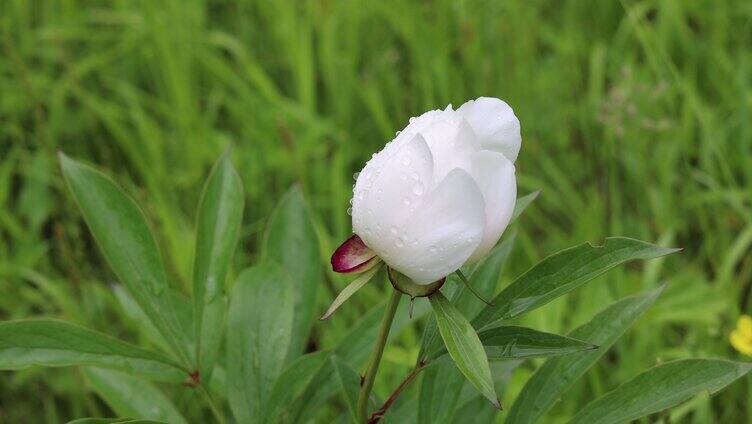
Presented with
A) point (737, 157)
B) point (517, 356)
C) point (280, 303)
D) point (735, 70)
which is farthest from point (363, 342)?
point (735, 70)

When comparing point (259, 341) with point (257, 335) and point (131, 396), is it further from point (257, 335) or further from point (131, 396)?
point (131, 396)

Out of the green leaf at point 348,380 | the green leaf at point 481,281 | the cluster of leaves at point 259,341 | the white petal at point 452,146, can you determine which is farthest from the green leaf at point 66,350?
the white petal at point 452,146

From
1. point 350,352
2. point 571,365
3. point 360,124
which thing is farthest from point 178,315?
point 360,124

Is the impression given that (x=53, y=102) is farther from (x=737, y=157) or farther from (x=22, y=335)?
(x=737, y=157)

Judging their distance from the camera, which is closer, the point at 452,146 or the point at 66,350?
the point at 452,146

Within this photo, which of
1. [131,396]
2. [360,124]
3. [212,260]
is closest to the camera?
[212,260]

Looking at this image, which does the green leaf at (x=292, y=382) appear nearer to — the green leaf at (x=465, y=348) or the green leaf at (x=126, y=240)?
the green leaf at (x=126, y=240)

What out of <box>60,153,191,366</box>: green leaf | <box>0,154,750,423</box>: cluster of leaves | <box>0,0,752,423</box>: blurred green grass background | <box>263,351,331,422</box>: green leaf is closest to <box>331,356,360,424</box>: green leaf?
<box>0,154,750,423</box>: cluster of leaves
